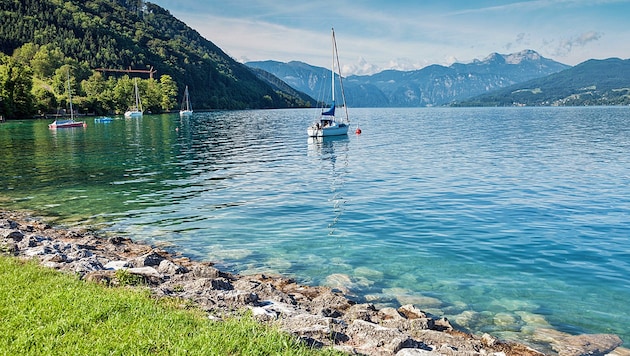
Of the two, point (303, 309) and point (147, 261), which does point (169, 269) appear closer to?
point (147, 261)

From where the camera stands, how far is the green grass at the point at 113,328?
812 cm

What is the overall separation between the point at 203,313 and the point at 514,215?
21.0 metres

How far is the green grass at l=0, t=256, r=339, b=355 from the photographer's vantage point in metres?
8.12

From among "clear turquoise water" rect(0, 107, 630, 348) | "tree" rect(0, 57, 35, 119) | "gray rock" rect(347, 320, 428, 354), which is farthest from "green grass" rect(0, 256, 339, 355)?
"tree" rect(0, 57, 35, 119)

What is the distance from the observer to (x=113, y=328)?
888 cm

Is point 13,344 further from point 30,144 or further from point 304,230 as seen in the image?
point 30,144

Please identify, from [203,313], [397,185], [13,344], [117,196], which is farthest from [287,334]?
[397,185]

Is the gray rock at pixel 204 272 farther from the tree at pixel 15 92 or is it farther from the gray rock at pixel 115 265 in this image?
the tree at pixel 15 92

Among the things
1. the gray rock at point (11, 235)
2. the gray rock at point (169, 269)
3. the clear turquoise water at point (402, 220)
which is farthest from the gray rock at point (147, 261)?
the gray rock at point (11, 235)

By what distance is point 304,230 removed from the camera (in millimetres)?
23969

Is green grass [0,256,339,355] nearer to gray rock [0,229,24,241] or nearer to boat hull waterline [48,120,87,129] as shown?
gray rock [0,229,24,241]

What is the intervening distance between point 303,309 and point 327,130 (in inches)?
2726

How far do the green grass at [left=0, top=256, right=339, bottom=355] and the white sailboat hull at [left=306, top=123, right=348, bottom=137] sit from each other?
69.1m

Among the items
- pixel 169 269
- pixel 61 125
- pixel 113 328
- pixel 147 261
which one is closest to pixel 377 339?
pixel 113 328
